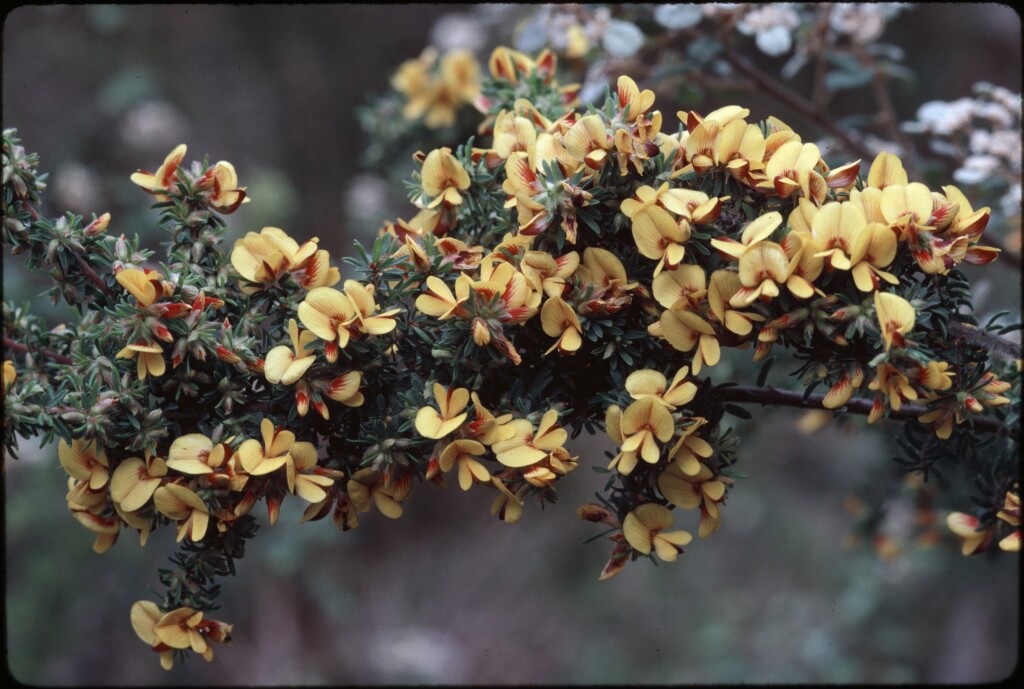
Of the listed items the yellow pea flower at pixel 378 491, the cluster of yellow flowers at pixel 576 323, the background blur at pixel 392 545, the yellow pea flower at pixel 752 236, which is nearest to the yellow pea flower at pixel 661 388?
the cluster of yellow flowers at pixel 576 323

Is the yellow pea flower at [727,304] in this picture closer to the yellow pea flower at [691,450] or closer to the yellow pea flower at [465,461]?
the yellow pea flower at [691,450]

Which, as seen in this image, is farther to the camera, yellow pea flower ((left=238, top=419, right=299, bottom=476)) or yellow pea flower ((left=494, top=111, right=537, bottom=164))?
yellow pea flower ((left=494, top=111, right=537, bottom=164))

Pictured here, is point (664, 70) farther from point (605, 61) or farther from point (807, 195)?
point (807, 195)

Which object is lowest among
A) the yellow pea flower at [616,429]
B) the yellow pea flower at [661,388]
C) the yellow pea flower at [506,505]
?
the yellow pea flower at [506,505]

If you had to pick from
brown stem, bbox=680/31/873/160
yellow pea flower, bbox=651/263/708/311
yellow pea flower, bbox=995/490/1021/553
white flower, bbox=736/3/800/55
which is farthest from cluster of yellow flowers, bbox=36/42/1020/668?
brown stem, bbox=680/31/873/160

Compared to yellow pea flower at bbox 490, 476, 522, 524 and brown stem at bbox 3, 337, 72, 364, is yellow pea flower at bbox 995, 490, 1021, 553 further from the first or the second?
brown stem at bbox 3, 337, 72, 364

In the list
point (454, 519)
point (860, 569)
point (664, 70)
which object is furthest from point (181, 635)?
point (454, 519)
